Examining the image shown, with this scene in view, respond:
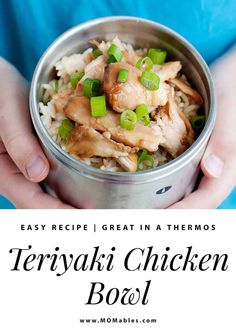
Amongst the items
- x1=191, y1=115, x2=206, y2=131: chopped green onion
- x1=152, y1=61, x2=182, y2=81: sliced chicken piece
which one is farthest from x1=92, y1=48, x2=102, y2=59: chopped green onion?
x1=191, y1=115, x2=206, y2=131: chopped green onion

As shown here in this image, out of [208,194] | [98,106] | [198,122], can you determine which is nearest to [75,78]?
[98,106]

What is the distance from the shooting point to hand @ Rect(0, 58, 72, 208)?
1.00m

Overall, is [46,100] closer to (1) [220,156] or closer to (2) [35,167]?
(2) [35,167]

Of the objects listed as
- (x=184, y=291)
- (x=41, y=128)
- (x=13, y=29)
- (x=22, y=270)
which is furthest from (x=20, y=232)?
(x=13, y=29)

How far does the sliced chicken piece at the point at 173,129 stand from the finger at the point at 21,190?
22cm

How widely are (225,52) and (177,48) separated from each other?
1.09ft

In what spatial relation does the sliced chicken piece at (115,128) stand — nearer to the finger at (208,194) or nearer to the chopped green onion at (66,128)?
the chopped green onion at (66,128)

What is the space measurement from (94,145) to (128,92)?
0.10m

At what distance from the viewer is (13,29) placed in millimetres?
1475

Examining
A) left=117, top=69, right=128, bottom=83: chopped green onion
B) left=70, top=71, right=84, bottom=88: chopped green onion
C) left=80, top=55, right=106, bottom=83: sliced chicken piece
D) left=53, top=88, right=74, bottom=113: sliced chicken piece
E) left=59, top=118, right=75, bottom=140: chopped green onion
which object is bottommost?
left=59, top=118, right=75, bottom=140: chopped green onion

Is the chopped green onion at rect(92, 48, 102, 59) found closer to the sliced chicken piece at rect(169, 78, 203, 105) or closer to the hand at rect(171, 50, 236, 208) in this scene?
the sliced chicken piece at rect(169, 78, 203, 105)

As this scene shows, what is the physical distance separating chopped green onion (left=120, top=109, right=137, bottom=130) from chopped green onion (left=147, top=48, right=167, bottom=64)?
0.19m

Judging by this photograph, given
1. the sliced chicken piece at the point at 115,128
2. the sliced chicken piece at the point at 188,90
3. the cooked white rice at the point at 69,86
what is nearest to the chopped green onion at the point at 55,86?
the cooked white rice at the point at 69,86

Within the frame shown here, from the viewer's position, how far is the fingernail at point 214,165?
1.03 metres
